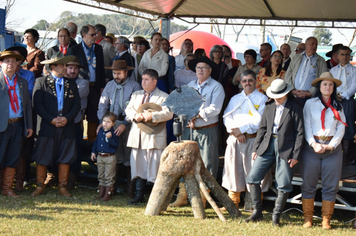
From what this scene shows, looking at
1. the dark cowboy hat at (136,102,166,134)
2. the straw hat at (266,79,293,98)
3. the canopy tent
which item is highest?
the canopy tent

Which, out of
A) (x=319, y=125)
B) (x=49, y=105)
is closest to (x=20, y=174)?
(x=49, y=105)

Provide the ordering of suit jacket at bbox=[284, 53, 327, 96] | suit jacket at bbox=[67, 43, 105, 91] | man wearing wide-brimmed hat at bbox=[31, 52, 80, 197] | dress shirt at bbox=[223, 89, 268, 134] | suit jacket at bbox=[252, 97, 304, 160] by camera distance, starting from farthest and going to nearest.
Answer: suit jacket at bbox=[67, 43, 105, 91], suit jacket at bbox=[284, 53, 327, 96], man wearing wide-brimmed hat at bbox=[31, 52, 80, 197], dress shirt at bbox=[223, 89, 268, 134], suit jacket at bbox=[252, 97, 304, 160]

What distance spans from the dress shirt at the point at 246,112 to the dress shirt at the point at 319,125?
735mm

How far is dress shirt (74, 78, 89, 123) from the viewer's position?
716 cm

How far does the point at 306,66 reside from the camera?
23.7 feet

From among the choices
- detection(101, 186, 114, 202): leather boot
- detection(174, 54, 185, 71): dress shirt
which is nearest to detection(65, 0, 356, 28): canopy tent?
detection(174, 54, 185, 71): dress shirt

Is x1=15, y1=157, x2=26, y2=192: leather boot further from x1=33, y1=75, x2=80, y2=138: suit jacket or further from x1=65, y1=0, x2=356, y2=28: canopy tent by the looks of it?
x1=65, y1=0, x2=356, y2=28: canopy tent

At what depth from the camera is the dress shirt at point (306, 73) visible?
7.17 metres

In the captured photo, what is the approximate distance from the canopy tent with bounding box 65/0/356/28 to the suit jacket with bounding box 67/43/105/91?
204 cm

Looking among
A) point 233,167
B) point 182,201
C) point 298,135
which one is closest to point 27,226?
point 182,201

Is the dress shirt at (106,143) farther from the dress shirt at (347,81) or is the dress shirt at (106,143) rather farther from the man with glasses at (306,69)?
the dress shirt at (347,81)

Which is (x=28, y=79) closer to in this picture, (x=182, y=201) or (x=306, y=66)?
(x=182, y=201)

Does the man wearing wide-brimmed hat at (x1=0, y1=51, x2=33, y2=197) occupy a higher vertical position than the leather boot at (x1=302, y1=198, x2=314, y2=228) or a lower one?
higher

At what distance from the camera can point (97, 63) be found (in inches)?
307
